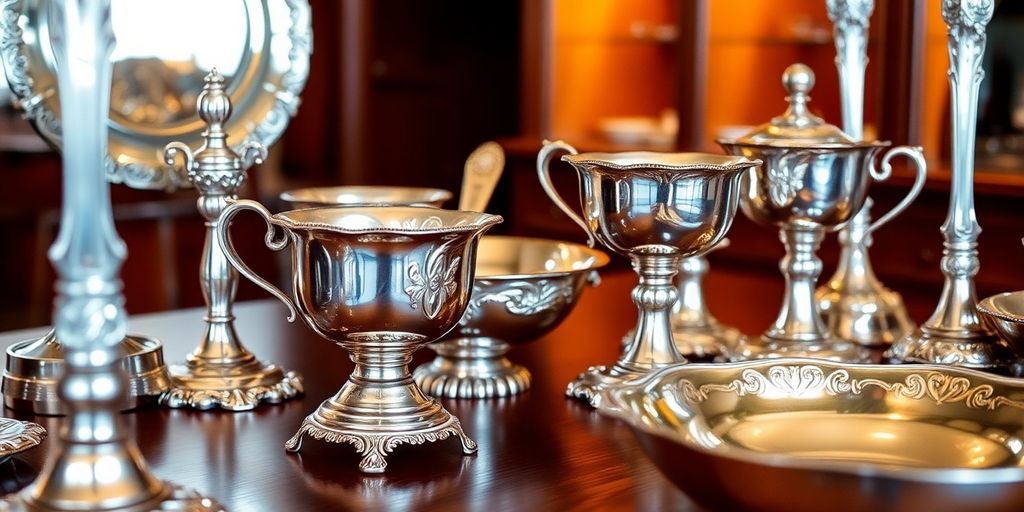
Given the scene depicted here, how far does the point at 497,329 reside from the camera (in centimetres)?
107

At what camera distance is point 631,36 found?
306 centimetres

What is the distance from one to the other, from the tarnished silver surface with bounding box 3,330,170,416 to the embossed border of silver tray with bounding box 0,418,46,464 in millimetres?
100

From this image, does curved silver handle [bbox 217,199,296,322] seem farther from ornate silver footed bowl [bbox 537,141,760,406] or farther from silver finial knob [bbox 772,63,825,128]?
silver finial knob [bbox 772,63,825,128]

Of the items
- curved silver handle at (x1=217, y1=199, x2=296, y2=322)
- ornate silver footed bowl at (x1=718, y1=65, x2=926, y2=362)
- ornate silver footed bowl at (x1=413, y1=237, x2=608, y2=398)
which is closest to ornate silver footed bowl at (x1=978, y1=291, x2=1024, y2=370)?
ornate silver footed bowl at (x1=718, y1=65, x2=926, y2=362)

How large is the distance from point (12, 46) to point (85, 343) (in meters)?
0.64

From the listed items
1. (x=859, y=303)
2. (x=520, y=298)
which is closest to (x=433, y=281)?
(x=520, y=298)

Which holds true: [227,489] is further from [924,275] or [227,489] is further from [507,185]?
[507,185]

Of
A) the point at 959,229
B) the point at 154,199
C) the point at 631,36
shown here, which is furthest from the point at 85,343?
the point at 154,199

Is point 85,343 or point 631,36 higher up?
point 631,36

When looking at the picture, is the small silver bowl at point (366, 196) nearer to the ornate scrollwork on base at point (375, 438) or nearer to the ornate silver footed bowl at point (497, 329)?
the ornate silver footed bowl at point (497, 329)

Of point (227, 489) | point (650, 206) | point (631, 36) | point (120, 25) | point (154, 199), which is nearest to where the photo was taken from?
A: point (227, 489)

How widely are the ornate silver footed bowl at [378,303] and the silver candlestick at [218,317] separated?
14 centimetres

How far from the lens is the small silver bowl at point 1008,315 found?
104 centimetres

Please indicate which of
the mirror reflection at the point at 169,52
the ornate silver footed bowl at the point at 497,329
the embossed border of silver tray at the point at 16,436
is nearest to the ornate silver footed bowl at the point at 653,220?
the ornate silver footed bowl at the point at 497,329
